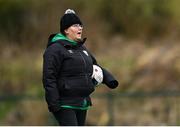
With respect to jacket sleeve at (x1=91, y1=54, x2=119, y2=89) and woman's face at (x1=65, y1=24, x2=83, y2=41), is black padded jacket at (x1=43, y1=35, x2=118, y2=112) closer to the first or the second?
woman's face at (x1=65, y1=24, x2=83, y2=41)

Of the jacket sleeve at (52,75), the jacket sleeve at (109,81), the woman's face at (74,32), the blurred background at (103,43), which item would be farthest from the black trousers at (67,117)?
the blurred background at (103,43)

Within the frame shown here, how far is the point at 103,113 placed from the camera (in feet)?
57.9

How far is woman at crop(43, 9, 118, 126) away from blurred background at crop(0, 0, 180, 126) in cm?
1131

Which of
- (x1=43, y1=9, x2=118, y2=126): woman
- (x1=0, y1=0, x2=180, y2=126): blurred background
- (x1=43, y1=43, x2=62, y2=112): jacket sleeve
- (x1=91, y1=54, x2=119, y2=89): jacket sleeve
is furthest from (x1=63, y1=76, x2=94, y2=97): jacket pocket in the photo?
(x1=0, y1=0, x2=180, y2=126): blurred background

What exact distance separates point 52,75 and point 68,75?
192 mm

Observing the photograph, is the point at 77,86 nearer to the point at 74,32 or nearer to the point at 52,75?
the point at 52,75

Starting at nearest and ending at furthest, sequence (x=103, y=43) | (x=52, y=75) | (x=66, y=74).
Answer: (x=52, y=75) < (x=66, y=74) < (x=103, y=43)

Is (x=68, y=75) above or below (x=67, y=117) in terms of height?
above

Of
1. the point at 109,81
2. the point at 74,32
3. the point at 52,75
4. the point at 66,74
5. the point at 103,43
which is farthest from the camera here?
the point at 103,43

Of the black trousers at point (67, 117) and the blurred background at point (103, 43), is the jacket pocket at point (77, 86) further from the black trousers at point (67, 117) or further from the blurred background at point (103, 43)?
the blurred background at point (103, 43)

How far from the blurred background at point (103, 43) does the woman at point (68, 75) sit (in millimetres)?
11311

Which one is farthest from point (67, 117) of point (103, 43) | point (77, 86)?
point (103, 43)

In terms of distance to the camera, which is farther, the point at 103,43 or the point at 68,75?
the point at 103,43

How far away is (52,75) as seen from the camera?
6793mm
